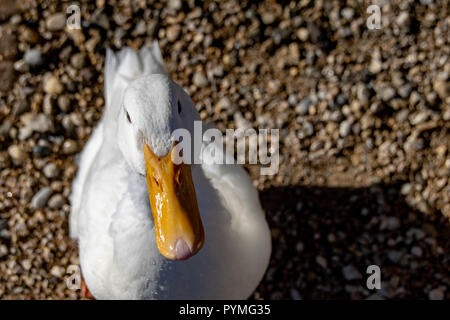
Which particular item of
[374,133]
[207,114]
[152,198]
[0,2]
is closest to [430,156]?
[374,133]

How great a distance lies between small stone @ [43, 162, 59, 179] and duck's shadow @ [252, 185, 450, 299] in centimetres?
124

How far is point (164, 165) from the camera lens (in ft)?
5.32

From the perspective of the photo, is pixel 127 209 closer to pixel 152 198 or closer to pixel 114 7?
pixel 152 198

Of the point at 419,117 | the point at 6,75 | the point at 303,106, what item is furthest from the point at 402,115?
the point at 6,75

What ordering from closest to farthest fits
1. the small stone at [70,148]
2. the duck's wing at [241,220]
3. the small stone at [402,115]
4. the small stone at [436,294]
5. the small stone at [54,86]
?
the duck's wing at [241,220], the small stone at [436,294], the small stone at [402,115], the small stone at [70,148], the small stone at [54,86]

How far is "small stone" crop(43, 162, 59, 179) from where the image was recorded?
287 cm

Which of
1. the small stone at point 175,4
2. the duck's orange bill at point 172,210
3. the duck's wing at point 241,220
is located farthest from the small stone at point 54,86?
the duck's orange bill at point 172,210

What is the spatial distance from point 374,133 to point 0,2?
2.53 m

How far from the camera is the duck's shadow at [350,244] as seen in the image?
8.49 ft

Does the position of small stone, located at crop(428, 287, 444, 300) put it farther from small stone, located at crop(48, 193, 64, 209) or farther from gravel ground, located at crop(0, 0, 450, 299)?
small stone, located at crop(48, 193, 64, 209)

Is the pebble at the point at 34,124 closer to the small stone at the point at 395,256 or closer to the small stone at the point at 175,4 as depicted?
the small stone at the point at 175,4

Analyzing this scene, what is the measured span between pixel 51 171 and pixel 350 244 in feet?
5.80

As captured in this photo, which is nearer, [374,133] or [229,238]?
[229,238]

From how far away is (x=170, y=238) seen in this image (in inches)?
63.2
